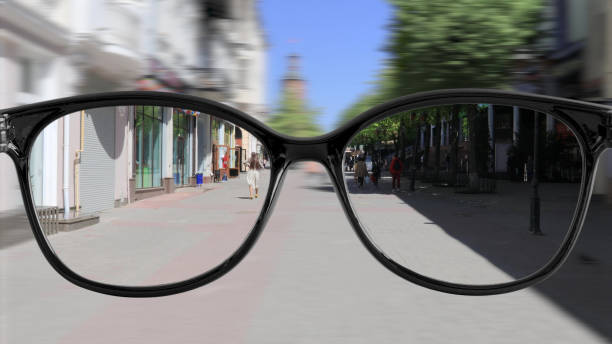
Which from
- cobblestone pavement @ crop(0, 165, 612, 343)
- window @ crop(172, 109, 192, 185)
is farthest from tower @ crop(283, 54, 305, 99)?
cobblestone pavement @ crop(0, 165, 612, 343)

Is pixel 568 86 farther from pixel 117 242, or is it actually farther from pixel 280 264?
pixel 280 264

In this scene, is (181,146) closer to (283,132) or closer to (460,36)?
(283,132)

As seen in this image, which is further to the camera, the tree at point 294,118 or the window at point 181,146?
the window at point 181,146

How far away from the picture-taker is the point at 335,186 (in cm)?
121

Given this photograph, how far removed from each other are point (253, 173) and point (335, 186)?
200 millimetres

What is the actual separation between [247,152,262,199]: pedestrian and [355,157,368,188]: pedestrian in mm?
233

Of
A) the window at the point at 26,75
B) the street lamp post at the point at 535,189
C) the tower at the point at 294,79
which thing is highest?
the window at the point at 26,75

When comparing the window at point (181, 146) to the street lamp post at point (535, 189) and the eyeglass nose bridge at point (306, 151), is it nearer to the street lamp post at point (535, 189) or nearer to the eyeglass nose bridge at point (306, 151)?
the eyeglass nose bridge at point (306, 151)

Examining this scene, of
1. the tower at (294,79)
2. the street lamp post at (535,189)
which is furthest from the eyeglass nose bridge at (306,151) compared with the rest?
the street lamp post at (535,189)

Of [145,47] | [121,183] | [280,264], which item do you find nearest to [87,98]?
[145,47]

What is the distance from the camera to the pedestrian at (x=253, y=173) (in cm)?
115

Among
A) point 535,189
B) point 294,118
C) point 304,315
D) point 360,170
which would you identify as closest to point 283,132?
point 294,118

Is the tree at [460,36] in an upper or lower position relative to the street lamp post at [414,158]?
upper

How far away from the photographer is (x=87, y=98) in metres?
1.02
